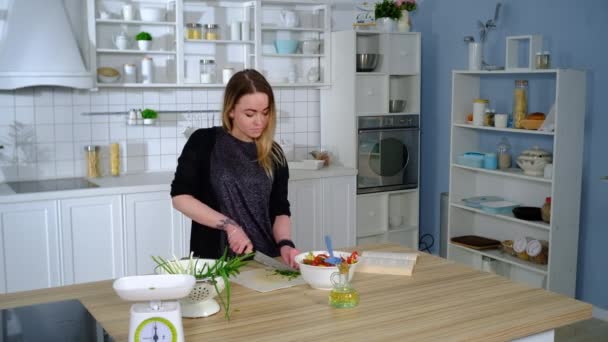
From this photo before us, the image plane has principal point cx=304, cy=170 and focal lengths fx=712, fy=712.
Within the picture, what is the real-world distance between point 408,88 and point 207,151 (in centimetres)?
324

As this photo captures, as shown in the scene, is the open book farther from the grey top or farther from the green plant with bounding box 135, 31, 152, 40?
the green plant with bounding box 135, 31, 152, 40

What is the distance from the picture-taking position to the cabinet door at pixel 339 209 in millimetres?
5344

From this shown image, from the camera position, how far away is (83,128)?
5000 mm

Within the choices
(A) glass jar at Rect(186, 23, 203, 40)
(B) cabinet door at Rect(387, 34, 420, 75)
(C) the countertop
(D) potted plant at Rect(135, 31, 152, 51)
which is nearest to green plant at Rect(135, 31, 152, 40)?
(D) potted plant at Rect(135, 31, 152, 51)

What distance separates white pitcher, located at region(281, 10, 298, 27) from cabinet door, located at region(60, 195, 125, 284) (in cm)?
192

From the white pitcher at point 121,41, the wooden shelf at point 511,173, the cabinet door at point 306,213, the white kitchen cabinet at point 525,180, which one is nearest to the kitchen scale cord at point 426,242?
the white kitchen cabinet at point 525,180

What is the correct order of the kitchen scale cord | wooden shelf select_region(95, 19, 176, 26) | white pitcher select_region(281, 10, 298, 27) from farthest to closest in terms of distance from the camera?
the kitchen scale cord < white pitcher select_region(281, 10, 298, 27) < wooden shelf select_region(95, 19, 176, 26)

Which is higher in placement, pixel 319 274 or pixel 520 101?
pixel 520 101

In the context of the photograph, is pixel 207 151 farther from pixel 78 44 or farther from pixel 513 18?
pixel 513 18

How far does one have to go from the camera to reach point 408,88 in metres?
5.79

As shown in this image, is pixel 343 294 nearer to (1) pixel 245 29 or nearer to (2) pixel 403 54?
(1) pixel 245 29

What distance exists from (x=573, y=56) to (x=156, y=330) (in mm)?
3666

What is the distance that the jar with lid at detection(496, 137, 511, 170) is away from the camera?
4938mm

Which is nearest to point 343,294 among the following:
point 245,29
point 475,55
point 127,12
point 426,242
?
point 475,55
